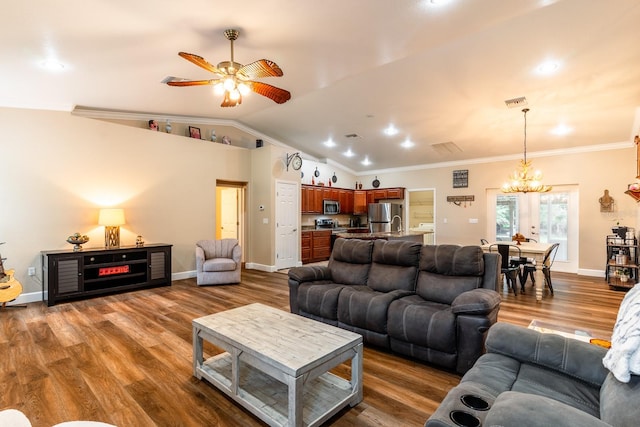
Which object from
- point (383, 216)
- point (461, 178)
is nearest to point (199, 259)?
point (383, 216)

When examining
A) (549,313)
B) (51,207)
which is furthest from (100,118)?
(549,313)

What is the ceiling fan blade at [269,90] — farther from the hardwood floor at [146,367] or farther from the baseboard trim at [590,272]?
the baseboard trim at [590,272]

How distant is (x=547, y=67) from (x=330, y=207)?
19.9 ft

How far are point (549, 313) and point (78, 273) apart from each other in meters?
6.57

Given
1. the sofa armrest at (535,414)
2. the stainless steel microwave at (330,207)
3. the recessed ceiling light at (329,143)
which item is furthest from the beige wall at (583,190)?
the sofa armrest at (535,414)

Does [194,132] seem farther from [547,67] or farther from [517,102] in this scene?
[547,67]

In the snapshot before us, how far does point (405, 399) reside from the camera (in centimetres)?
222

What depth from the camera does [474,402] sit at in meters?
1.38

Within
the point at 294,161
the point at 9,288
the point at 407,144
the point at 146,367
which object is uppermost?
the point at 407,144

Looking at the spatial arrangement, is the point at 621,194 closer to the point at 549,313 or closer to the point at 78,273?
the point at 549,313

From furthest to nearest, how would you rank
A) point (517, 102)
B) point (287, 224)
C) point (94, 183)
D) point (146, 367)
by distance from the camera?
point (287, 224) < point (94, 183) < point (517, 102) < point (146, 367)

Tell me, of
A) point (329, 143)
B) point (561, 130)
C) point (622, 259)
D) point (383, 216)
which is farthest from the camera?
point (383, 216)

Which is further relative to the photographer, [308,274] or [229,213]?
[229,213]

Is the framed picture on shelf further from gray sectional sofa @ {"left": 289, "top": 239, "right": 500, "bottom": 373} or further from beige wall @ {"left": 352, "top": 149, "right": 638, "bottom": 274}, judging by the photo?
beige wall @ {"left": 352, "top": 149, "right": 638, "bottom": 274}
